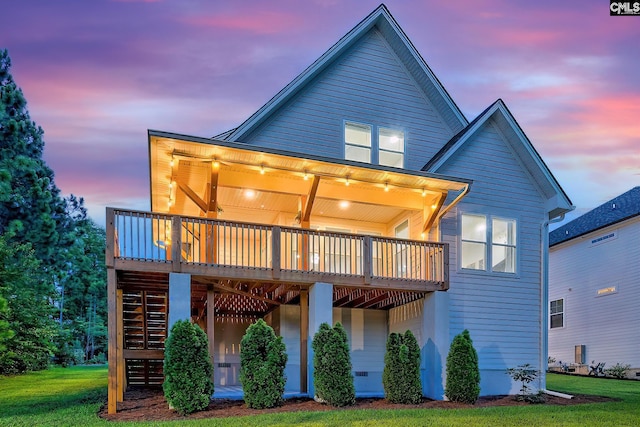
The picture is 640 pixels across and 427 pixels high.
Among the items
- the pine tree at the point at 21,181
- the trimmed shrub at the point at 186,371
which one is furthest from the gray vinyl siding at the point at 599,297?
the pine tree at the point at 21,181

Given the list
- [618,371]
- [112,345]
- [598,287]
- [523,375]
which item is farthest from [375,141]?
[598,287]

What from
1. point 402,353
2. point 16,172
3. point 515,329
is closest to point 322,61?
point 402,353

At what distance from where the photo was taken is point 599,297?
2464 cm

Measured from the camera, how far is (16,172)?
2925 centimetres

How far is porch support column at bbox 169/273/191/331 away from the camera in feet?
38.2

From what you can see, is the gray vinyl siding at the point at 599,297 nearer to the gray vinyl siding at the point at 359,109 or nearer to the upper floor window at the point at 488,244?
the upper floor window at the point at 488,244

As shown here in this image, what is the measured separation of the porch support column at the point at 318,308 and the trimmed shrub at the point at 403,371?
157cm

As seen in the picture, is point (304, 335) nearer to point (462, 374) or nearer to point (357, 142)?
point (462, 374)

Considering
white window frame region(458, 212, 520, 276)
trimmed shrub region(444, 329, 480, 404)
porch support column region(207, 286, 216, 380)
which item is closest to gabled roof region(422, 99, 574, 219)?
white window frame region(458, 212, 520, 276)

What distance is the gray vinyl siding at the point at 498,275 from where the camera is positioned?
15398 mm

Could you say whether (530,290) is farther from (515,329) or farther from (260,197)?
(260,197)

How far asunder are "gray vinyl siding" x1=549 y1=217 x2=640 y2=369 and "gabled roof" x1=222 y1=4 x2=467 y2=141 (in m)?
11.0

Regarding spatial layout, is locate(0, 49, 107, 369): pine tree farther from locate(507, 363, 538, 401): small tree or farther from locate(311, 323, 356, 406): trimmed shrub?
locate(507, 363, 538, 401): small tree

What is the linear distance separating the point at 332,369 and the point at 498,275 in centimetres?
644
